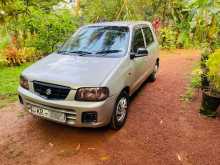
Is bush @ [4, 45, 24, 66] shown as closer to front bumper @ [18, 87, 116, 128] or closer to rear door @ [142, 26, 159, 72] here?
rear door @ [142, 26, 159, 72]

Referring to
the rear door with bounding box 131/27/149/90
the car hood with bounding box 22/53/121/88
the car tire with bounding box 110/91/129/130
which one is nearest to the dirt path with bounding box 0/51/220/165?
the car tire with bounding box 110/91/129/130

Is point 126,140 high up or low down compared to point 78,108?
down

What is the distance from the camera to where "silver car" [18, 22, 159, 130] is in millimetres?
3945

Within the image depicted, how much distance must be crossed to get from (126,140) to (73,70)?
4.90 feet

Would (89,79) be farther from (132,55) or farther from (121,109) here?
(132,55)

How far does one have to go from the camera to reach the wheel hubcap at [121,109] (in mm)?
4625

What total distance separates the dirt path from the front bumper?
0.45m

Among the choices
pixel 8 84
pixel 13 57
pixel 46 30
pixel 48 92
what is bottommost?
pixel 8 84

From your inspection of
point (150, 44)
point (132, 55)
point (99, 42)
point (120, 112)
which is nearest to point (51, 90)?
point (120, 112)

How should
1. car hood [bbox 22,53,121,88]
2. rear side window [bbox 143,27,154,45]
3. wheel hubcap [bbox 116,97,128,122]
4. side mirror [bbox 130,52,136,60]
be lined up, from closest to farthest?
1. car hood [bbox 22,53,121,88]
2. wheel hubcap [bbox 116,97,128,122]
3. side mirror [bbox 130,52,136,60]
4. rear side window [bbox 143,27,154,45]

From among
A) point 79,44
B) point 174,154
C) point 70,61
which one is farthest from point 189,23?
point 79,44

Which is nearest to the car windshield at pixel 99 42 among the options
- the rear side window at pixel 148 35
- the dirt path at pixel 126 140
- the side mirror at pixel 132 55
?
the side mirror at pixel 132 55

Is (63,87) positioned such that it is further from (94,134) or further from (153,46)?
(153,46)

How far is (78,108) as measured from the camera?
3.88 m
